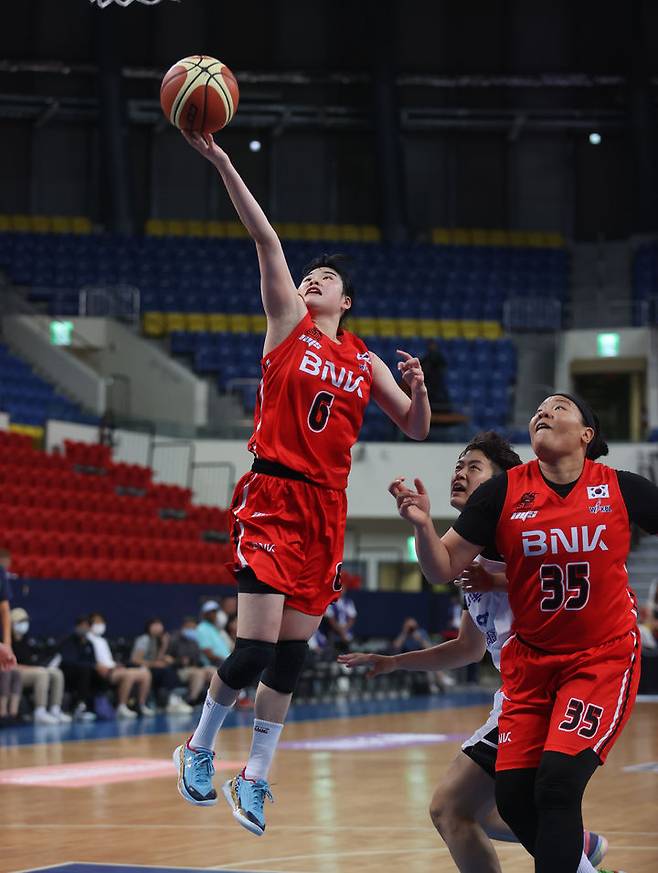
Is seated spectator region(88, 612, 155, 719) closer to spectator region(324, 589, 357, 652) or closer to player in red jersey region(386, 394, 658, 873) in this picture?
spectator region(324, 589, 357, 652)

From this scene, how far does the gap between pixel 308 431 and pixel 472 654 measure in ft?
3.58

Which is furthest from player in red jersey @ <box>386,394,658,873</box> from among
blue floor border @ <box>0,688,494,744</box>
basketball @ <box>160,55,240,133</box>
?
blue floor border @ <box>0,688,494,744</box>

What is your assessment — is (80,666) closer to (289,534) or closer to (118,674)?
(118,674)

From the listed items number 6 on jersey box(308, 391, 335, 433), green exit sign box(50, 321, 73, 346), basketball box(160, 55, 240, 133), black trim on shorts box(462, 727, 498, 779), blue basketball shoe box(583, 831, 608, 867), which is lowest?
blue basketball shoe box(583, 831, 608, 867)

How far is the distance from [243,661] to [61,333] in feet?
74.2

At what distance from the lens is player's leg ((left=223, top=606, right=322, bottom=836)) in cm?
545

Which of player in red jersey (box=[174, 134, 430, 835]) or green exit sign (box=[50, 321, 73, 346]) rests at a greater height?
green exit sign (box=[50, 321, 73, 346])

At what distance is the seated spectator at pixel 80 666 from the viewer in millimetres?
15945

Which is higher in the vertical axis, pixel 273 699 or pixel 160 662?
pixel 273 699

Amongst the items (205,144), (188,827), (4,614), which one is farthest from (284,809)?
(205,144)

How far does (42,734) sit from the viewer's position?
14109 mm

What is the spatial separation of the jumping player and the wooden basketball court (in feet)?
5.35

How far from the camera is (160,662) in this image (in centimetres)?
1702

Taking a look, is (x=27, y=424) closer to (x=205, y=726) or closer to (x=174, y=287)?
(x=174, y=287)
